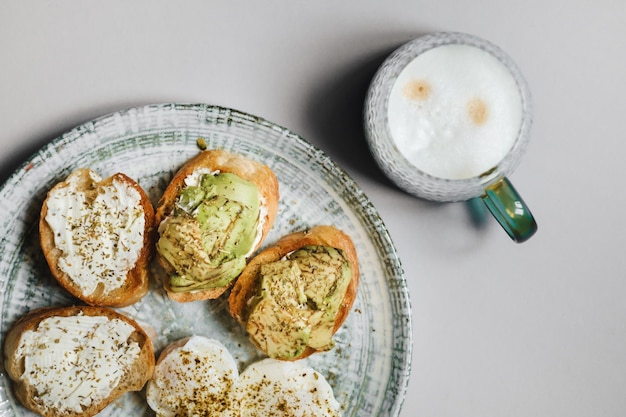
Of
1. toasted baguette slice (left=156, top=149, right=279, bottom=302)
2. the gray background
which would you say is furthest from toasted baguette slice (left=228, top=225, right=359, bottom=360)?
the gray background

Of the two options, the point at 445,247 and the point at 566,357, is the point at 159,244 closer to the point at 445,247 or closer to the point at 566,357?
the point at 445,247

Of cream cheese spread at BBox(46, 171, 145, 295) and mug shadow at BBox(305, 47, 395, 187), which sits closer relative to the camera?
cream cheese spread at BBox(46, 171, 145, 295)

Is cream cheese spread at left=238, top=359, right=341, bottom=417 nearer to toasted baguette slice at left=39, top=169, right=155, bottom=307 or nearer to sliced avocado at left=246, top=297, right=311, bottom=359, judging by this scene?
sliced avocado at left=246, top=297, right=311, bottom=359

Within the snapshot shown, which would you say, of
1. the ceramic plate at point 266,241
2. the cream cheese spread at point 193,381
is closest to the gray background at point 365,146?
the ceramic plate at point 266,241

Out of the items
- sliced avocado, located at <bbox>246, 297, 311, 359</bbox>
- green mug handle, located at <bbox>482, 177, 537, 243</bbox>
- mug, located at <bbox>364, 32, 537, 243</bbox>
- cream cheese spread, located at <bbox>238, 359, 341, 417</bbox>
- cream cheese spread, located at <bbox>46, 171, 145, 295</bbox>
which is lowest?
cream cheese spread, located at <bbox>238, 359, 341, 417</bbox>

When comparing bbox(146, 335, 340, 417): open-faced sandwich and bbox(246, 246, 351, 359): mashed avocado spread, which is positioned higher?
bbox(246, 246, 351, 359): mashed avocado spread

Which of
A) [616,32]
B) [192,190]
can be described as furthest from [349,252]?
[616,32]

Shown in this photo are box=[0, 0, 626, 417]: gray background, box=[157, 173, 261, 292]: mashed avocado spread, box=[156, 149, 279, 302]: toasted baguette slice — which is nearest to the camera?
box=[157, 173, 261, 292]: mashed avocado spread
